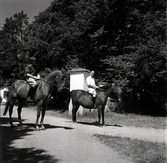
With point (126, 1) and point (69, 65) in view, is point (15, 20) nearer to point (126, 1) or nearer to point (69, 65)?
point (69, 65)

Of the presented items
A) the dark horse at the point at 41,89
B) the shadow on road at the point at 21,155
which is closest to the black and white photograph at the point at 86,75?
the dark horse at the point at 41,89

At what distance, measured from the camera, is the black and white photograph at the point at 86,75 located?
291 inches

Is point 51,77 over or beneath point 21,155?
over

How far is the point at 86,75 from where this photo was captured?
1360 centimetres

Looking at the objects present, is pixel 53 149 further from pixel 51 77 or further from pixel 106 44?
pixel 106 44

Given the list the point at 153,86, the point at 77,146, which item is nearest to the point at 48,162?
the point at 77,146

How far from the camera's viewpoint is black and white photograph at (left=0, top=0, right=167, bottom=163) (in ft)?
24.3

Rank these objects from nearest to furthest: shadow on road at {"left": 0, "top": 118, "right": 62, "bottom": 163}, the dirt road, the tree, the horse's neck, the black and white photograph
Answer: shadow on road at {"left": 0, "top": 118, "right": 62, "bottom": 163}, the dirt road, the black and white photograph, the horse's neck, the tree

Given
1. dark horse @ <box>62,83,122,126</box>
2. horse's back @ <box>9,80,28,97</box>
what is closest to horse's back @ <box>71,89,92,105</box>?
dark horse @ <box>62,83,122,126</box>

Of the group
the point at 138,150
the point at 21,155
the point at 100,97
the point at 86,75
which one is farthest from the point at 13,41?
the point at 138,150

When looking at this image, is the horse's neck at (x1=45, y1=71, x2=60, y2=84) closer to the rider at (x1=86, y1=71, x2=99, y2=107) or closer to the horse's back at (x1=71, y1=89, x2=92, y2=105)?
the rider at (x1=86, y1=71, x2=99, y2=107)

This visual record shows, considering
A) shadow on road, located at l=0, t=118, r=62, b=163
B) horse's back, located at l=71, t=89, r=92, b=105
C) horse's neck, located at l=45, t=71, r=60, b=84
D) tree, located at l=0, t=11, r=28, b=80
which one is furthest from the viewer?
tree, located at l=0, t=11, r=28, b=80

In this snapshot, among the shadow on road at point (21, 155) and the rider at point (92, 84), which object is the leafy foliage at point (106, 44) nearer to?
the rider at point (92, 84)

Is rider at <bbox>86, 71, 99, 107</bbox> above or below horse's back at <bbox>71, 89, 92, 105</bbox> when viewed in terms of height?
above
